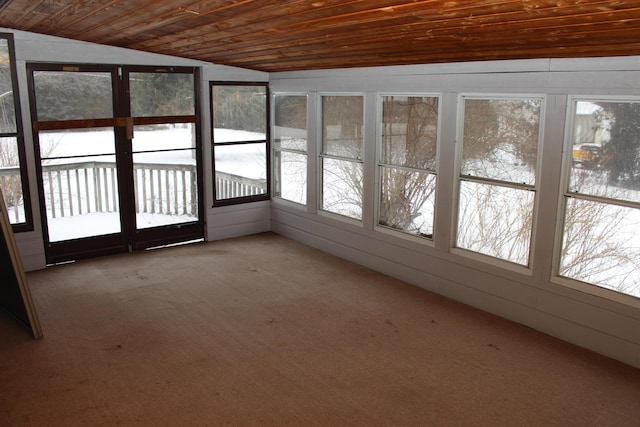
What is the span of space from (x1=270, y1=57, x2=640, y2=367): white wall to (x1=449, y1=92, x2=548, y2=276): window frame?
0.03 metres

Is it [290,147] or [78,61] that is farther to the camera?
[290,147]

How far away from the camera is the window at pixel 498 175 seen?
4164 millimetres

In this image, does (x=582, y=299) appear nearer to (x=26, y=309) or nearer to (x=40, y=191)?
(x=26, y=309)

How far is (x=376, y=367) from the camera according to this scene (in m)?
3.62

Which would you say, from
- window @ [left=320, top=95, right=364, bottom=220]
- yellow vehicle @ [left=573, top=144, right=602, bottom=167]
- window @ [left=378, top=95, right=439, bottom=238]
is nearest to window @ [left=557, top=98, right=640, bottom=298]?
yellow vehicle @ [left=573, top=144, right=602, bottom=167]

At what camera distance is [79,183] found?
575 centimetres

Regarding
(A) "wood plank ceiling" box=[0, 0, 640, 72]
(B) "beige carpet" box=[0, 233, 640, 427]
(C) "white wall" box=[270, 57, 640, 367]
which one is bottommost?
(B) "beige carpet" box=[0, 233, 640, 427]

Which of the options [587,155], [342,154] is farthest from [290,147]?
[587,155]

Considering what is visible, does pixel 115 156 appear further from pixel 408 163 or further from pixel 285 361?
pixel 285 361

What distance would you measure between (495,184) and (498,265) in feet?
2.17

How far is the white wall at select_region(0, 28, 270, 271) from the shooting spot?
5.17 m

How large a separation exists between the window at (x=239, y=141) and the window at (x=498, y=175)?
302 cm

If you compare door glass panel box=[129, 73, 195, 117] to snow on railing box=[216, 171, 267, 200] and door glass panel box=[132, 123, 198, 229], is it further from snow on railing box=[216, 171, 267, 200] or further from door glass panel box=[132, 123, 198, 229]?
snow on railing box=[216, 171, 267, 200]

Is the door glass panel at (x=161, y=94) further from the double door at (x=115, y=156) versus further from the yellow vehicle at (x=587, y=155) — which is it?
the yellow vehicle at (x=587, y=155)
